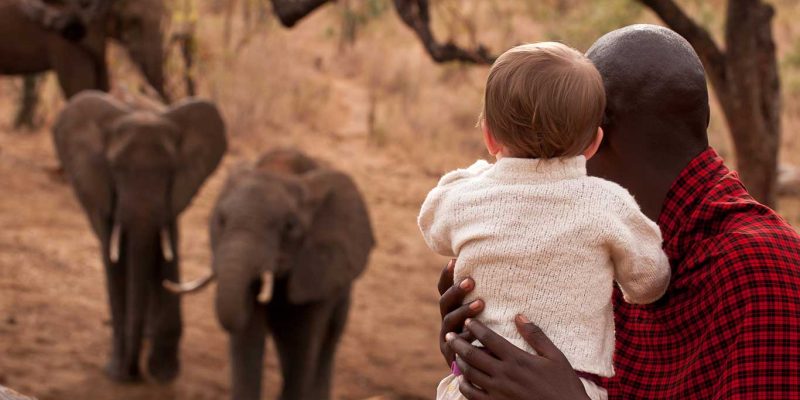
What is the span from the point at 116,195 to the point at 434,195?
4.96 m

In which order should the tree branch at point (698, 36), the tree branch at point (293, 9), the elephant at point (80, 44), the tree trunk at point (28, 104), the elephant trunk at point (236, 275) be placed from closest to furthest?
the tree branch at point (293, 9)
the elephant trunk at point (236, 275)
the tree branch at point (698, 36)
the elephant at point (80, 44)
the tree trunk at point (28, 104)

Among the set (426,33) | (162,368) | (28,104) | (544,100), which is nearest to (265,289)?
(426,33)

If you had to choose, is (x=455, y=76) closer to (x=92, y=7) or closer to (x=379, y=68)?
(x=379, y=68)

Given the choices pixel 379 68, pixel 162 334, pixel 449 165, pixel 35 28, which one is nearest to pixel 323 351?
pixel 162 334

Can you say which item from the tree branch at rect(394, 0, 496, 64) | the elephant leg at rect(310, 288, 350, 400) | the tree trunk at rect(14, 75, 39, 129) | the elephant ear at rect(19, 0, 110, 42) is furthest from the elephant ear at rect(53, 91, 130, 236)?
the tree trunk at rect(14, 75, 39, 129)

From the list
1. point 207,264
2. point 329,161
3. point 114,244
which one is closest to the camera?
point 114,244

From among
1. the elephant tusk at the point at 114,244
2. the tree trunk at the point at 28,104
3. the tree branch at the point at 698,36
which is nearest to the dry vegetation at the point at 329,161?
the tree trunk at the point at 28,104

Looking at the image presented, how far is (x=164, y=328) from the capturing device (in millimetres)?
7207

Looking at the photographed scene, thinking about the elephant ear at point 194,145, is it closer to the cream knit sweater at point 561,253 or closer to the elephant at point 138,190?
the elephant at point 138,190

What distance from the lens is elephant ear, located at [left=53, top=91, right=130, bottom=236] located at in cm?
679

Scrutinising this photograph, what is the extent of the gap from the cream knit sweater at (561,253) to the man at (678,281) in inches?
1.6

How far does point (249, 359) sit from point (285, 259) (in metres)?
0.53

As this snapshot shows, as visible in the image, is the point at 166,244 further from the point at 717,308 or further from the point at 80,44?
the point at 717,308

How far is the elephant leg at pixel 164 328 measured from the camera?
23.5ft
